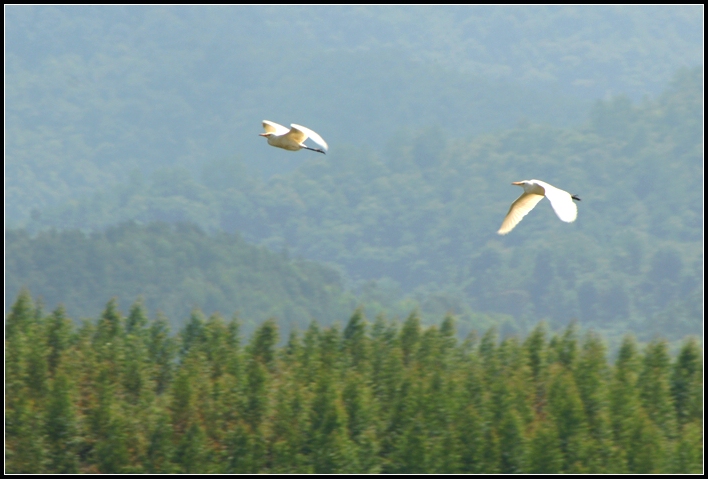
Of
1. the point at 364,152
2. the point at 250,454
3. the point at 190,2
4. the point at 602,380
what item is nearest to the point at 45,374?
the point at 250,454

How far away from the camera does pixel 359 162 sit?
2729 inches

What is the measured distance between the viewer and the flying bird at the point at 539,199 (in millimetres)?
7918

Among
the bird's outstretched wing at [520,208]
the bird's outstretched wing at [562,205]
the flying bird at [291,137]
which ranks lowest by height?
the bird's outstretched wing at [562,205]

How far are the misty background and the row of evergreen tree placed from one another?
3132 centimetres

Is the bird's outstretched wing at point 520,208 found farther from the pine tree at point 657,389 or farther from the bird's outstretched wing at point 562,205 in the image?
the pine tree at point 657,389

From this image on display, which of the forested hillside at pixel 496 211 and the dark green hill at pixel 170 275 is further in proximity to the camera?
the forested hillside at pixel 496 211

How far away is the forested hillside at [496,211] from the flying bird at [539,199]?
44654 millimetres

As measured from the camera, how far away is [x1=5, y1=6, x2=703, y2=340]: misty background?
50.5 m

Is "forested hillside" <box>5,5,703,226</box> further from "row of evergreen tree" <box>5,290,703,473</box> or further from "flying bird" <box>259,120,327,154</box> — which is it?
"flying bird" <box>259,120,327,154</box>

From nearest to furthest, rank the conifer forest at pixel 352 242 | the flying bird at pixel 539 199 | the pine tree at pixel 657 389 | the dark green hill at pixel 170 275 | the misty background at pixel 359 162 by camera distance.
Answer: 1. the flying bird at pixel 539 199
2. the conifer forest at pixel 352 242
3. the pine tree at pixel 657 389
4. the dark green hill at pixel 170 275
5. the misty background at pixel 359 162

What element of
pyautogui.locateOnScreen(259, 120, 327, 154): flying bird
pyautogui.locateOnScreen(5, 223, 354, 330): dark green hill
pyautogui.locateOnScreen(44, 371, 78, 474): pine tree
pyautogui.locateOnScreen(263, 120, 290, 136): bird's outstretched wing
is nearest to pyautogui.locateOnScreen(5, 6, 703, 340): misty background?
pyautogui.locateOnScreen(5, 223, 354, 330): dark green hill

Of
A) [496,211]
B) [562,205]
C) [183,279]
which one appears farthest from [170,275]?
[562,205]

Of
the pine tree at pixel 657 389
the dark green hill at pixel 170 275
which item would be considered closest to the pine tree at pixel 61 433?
the pine tree at pixel 657 389

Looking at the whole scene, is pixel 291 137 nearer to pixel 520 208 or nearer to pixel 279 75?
pixel 520 208
